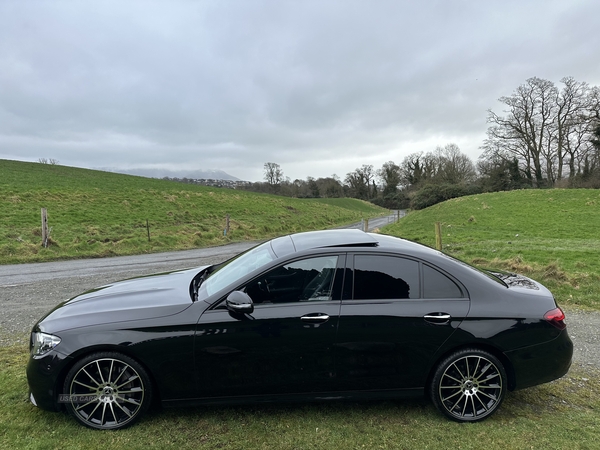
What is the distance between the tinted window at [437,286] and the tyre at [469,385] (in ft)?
Answer: 1.61

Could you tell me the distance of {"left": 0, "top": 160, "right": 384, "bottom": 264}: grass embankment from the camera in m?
14.8

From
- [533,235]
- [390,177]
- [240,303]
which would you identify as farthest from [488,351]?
[390,177]

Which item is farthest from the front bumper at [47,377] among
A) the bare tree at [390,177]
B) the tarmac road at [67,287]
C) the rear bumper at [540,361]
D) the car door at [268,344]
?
the bare tree at [390,177]

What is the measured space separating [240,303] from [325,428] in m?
1.25

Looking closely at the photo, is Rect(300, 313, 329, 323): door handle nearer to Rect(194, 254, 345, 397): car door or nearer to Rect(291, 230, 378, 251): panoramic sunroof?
Rect(194, 254, 345, 397): car door

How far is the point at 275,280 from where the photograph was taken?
3004 millimetres

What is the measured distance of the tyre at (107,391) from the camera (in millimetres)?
2803

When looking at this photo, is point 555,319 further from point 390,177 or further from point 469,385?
point 390,177

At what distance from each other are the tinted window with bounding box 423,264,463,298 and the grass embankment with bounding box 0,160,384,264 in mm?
14343

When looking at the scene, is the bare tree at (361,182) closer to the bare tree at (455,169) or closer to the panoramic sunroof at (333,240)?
the bare tree at (455,169)

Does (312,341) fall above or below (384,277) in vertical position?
below

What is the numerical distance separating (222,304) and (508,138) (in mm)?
51450

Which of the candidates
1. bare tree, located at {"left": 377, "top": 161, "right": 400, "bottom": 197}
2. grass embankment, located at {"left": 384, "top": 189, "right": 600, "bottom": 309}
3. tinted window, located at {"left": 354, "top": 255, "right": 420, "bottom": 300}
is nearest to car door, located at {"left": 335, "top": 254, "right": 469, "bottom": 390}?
tinted window, located at {"left": 354, "top": 255, "right": 420, "bottom": 300}

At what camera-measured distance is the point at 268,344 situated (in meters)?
2.85
